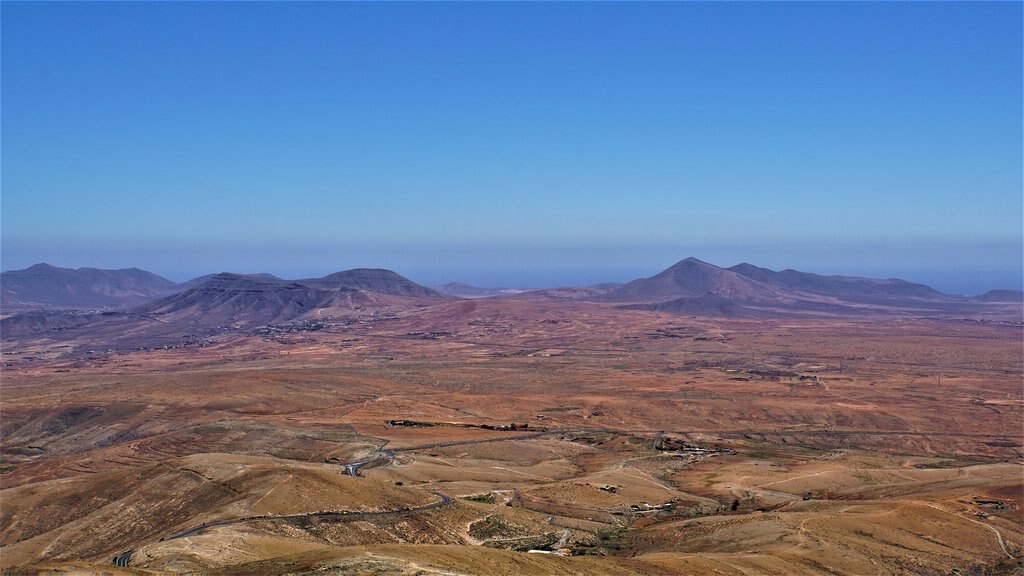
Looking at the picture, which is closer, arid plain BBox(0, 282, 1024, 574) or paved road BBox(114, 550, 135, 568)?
paved road BBox(114, 550, 135, 568)

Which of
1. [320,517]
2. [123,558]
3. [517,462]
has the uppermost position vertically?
[123,558]

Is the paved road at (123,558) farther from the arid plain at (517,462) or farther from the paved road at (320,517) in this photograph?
the paved road at (320,517)

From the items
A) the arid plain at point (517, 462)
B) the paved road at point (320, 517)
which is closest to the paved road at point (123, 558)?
the arid plain at point (517, 462)

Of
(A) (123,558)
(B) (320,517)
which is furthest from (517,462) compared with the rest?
(A) (123,558)

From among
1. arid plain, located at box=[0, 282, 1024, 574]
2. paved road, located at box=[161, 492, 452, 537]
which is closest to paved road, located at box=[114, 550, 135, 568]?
arid plain, located at box=[0, 282, 1024, 574]

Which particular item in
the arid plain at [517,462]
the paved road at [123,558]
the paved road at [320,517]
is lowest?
the arid plain at [517,462]

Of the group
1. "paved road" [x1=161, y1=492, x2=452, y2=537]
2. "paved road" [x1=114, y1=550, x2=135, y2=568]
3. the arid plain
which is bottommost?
the arid plain

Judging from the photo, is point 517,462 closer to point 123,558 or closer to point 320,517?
point 320,517

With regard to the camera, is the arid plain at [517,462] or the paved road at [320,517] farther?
the paved road at [320,517]

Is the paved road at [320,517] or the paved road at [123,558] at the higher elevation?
the paved road at [123,558]

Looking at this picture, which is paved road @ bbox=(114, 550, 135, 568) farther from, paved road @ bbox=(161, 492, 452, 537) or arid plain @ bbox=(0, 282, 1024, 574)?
paved road @ bbox=(161, 492, 452, 537)
